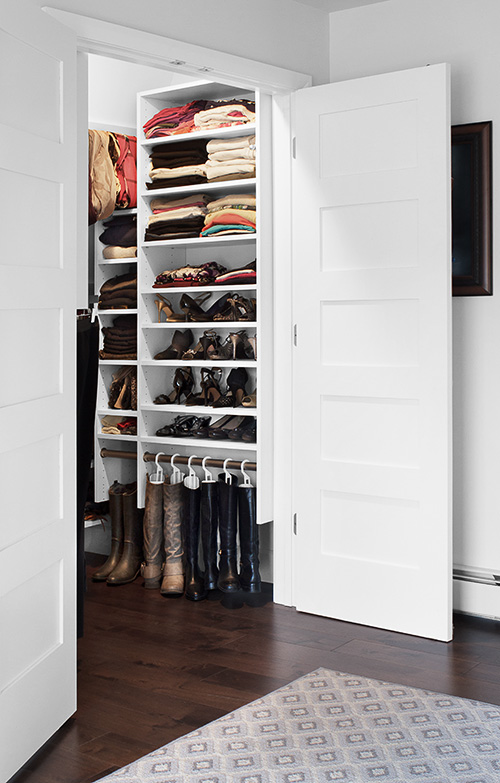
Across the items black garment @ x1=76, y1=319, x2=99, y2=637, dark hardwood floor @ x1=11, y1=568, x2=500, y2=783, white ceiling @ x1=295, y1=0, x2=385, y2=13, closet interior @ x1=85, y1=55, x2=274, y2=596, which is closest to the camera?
dark hardwood floor @ x1=11, y1=568, x2=500, y2=783

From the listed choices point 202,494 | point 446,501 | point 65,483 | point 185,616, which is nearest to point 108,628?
point 185,616

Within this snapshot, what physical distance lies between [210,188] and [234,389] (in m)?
0.97

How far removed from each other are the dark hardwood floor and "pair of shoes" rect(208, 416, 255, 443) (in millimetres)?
751

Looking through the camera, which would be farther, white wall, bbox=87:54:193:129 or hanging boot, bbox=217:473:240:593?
white wall, bbox=87:54:193:129

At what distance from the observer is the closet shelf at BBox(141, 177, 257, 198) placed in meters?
4.01

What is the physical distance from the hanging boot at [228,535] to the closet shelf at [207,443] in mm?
181

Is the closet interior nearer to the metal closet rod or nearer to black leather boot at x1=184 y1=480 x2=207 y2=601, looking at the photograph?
the metal closet rod

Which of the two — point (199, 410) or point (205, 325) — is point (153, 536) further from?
point (205, 325)

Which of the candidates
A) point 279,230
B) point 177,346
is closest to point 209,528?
point 177,346

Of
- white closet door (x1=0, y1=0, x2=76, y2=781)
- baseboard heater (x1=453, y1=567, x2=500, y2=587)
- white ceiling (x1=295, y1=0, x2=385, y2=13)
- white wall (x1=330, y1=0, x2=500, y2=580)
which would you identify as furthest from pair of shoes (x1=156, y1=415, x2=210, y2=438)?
white ceiling (x1=295, y1=0, x2=385, y2=13)

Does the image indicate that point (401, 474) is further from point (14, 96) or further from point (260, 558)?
point (14, 96)

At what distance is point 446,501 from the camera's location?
341 cm

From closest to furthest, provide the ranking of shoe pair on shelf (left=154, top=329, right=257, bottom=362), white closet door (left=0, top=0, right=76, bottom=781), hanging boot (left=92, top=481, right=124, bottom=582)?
white closet door (left=0, top=0, right=76, bottom=781) → shoe pair on shelf (left=154, top=329, right=257, bottom=362) → hanging boot (left=92, top=481, right=124, bottom=582)

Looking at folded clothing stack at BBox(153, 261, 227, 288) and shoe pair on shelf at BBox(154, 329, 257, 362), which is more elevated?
folded clothing stack at BBox(153, 261, 227, 288)
